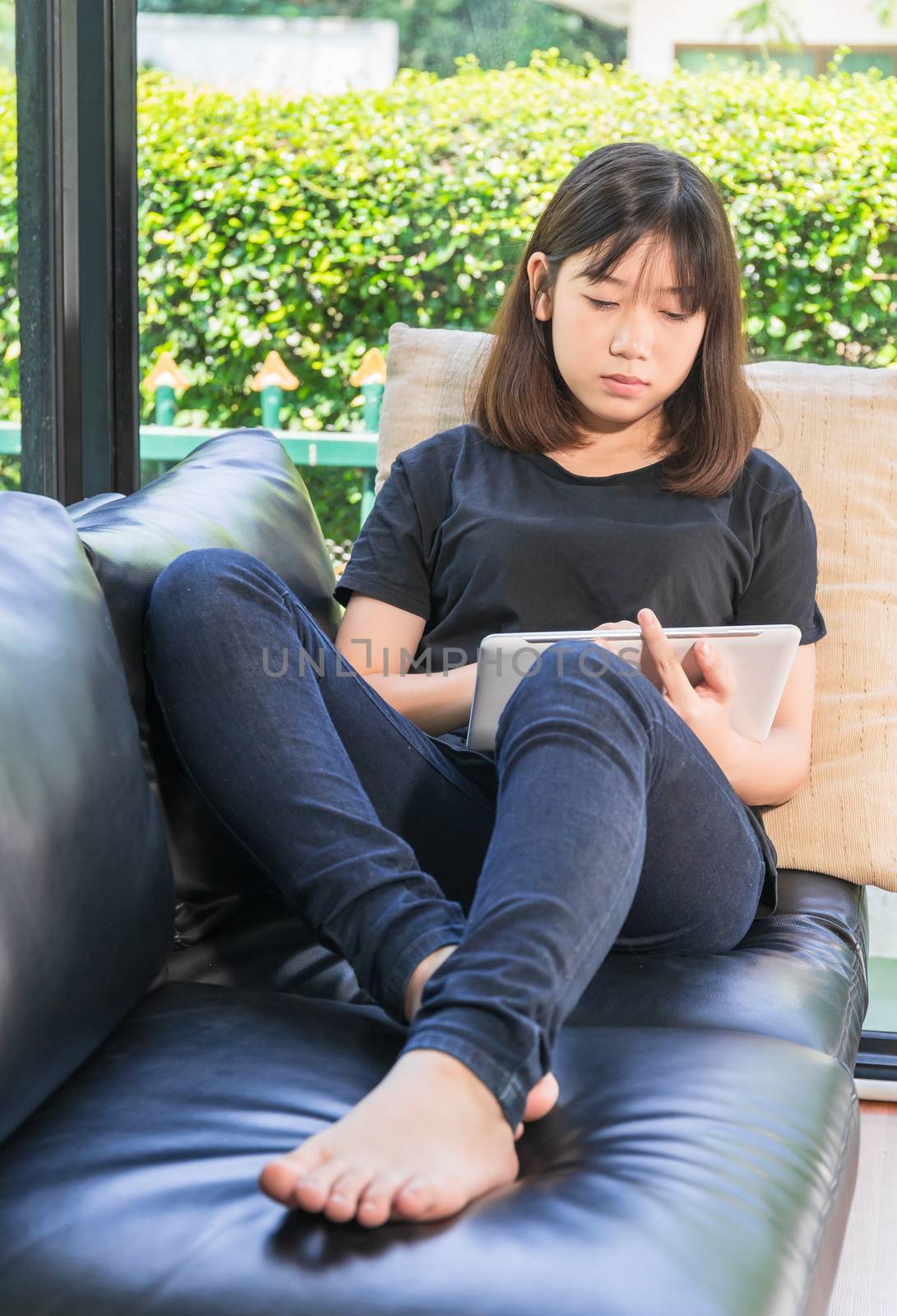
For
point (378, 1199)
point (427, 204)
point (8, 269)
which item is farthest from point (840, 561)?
point (8, 269)

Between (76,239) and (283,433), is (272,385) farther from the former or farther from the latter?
(76,239)

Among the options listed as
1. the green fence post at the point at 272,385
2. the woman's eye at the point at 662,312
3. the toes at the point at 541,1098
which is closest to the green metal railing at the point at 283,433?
the green fence post at the point at 272,385

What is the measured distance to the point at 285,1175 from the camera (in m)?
0.75

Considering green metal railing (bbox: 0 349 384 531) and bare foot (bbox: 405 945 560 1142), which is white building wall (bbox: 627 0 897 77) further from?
bare foot (bbox: 405 945 560 1142)

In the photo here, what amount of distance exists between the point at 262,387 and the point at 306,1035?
57.2 inches

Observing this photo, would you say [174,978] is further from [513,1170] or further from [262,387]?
[262,387]

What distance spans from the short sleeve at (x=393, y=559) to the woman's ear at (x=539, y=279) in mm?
272

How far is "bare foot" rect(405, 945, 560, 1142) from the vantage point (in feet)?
2.91

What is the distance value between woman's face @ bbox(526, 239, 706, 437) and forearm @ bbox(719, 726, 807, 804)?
0.42 meters

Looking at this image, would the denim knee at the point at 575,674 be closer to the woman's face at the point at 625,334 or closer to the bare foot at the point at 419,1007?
the bare foot at the point at 419,1007

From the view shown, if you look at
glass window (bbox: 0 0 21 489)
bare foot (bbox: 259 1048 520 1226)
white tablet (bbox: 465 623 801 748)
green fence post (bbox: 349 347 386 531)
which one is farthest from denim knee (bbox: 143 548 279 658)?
green fence post (bbox: 349 347 386 531)

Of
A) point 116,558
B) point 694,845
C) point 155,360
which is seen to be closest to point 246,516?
point 116,558

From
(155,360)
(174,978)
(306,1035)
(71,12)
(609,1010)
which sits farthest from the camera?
(155,360)

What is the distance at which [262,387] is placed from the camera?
2.22 metres
